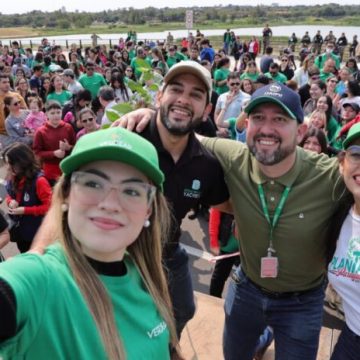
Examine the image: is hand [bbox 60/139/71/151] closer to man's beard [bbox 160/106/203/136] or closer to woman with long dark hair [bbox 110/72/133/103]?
woman with long dark hair [bbox 110/72/133/103]

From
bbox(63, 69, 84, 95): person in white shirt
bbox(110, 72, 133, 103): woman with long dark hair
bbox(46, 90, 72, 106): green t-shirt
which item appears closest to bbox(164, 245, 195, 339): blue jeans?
bbox(110, 72, 133, 103): woman with long dark hair

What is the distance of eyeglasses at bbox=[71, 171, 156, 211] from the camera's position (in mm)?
1369

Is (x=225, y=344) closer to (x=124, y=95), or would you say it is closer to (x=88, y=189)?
(x=88, y=189)

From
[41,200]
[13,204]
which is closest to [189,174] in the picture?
[41,200]

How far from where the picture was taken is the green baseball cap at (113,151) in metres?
1.33

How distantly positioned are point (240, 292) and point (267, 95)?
1226 mm

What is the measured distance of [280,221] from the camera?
93.6 inches

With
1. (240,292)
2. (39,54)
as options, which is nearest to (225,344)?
(240,292)

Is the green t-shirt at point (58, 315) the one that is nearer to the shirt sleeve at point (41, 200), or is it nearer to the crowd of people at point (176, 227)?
the crowd of people at point (176, 227)

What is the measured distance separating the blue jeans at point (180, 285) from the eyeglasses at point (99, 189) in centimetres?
142

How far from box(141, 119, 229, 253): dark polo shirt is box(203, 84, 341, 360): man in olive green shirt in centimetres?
9

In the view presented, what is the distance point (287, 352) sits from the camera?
8.11 feet

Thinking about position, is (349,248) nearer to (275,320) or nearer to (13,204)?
(275,320)

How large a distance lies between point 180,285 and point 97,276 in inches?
62.7
